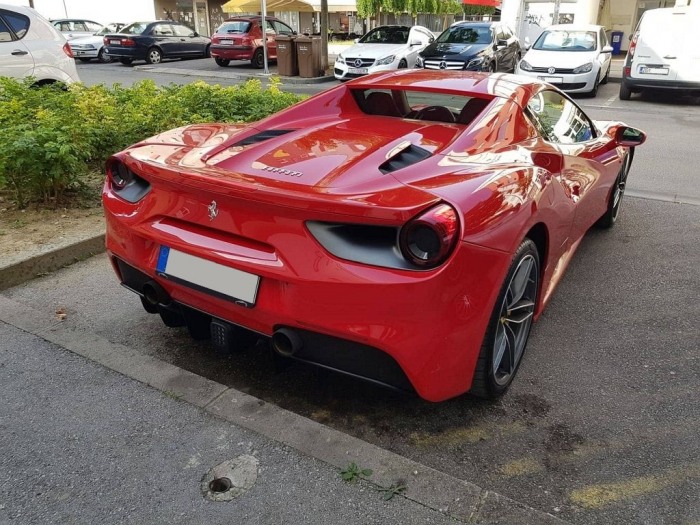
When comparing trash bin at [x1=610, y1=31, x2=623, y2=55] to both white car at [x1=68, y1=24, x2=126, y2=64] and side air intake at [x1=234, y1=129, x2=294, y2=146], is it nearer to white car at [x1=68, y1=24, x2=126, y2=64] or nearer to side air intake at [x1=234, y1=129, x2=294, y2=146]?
white car at [x1=68, y1=24, x2=126, y2=64]

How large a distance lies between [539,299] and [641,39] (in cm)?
1226

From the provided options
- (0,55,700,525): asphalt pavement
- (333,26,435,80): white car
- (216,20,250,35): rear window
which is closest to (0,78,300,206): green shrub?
(0,55,700,525): asphalt pavement

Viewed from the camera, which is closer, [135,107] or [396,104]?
[396,104]

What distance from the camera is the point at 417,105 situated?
3502 millimetres

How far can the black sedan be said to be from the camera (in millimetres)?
20812

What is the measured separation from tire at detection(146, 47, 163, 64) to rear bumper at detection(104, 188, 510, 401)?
21.4m

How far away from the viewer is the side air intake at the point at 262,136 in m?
2.83

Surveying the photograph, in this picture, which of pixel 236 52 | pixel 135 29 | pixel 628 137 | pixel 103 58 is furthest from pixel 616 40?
pixel 628 137

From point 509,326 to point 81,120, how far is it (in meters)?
4.29

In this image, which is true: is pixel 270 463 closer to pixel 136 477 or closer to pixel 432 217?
pixel 136 477

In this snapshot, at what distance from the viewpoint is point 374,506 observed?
203cm

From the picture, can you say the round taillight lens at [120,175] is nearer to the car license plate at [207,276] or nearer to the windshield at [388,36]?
the car license plate at [207,276]

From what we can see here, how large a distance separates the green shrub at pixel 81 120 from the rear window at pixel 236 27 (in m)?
13.3

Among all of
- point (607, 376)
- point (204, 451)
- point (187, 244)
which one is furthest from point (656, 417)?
point (187, 244)
